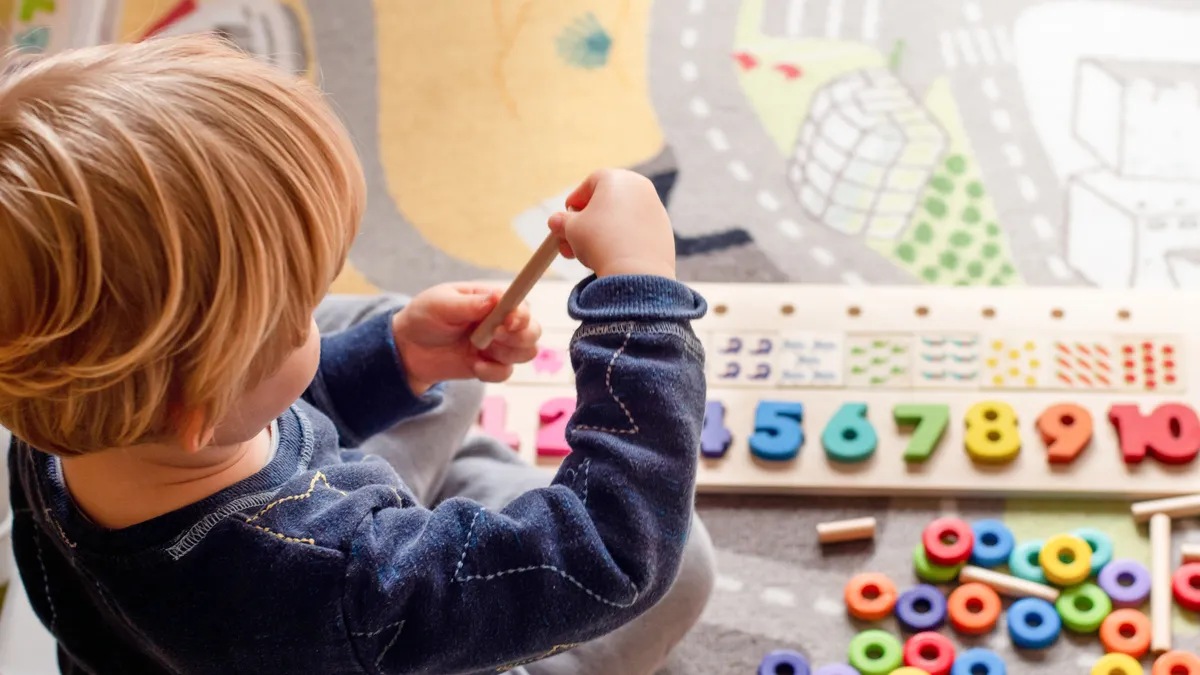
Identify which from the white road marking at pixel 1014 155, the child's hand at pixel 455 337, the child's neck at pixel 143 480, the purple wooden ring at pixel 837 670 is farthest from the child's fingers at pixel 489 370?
the white road marking at pixel 1014 155

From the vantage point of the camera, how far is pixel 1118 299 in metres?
1.10

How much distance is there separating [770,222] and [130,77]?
31.0 inches

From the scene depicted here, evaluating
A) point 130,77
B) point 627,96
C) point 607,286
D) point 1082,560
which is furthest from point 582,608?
point 627,96

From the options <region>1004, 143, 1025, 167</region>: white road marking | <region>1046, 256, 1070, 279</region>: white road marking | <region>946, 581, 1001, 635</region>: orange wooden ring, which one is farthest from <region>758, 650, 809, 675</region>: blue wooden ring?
<region>1004, 143, 1025, 167</region>: white road marking

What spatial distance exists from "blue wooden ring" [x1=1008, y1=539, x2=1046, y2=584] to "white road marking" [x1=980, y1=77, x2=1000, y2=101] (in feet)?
1.67

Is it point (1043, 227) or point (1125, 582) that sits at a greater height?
point (1043, 227)

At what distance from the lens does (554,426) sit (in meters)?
1.08

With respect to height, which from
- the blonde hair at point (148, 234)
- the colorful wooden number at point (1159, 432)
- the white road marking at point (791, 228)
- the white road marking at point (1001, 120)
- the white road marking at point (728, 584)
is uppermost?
the blonde hair at point (148, 234)

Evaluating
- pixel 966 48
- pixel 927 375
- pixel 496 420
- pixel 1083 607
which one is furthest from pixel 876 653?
pixel 966 48

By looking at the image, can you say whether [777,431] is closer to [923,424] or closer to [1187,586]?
[923,424]

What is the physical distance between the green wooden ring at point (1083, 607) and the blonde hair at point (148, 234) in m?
0.63

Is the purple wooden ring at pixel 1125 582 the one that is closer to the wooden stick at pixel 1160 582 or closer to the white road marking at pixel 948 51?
the wooden stick at pixel 1160 582

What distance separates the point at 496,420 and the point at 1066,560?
18.5 inches

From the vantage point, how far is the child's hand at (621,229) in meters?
0.64
